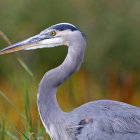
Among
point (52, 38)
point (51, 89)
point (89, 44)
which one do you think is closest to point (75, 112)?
point (51, 89)

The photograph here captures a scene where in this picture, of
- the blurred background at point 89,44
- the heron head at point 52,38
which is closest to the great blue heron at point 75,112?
the heron head at point 52,38

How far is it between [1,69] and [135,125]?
4400 millimetres

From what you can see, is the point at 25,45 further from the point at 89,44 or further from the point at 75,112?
the point at 89,44

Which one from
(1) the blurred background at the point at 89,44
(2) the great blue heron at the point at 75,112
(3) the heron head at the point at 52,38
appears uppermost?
(3) the heron head at the point at 52,38

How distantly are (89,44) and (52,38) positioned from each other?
3.97 m

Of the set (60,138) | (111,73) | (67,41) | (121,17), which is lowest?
(111,73)

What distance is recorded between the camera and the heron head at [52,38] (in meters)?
3.78

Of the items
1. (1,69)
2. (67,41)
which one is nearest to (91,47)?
(1,69)

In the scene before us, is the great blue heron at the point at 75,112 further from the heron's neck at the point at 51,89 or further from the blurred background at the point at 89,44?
the blurred background at the point at 89,44

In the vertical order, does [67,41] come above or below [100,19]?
above

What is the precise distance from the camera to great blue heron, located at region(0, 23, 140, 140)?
3494 mm

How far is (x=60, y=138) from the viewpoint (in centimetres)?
369

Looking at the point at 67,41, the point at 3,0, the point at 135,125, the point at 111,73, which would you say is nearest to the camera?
the point at 135,125

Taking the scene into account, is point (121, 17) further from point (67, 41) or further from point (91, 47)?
point (67, 41)
